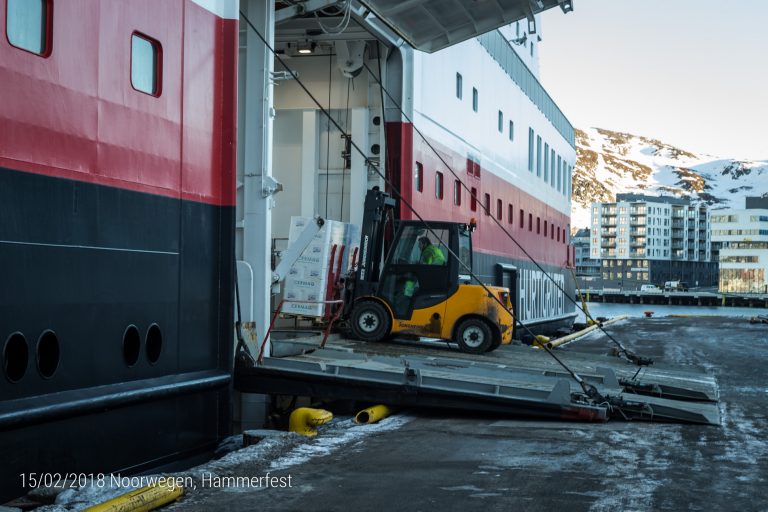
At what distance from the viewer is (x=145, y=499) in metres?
6.54

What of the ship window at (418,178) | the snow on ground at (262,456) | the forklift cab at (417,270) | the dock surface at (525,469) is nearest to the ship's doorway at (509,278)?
the ship window at (418,178)

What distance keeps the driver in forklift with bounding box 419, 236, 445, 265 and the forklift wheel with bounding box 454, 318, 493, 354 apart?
1144 millimetres

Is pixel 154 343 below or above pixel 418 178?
below

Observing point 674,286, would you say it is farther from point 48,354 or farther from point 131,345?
point 48,354

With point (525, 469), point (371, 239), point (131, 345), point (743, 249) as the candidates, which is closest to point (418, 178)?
point (371, 239)

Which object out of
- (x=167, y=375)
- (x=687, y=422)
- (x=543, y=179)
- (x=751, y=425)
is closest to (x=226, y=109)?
(x=167, y=375)

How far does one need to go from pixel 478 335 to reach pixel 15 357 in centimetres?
970

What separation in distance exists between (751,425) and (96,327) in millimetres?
7074

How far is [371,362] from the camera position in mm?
12781

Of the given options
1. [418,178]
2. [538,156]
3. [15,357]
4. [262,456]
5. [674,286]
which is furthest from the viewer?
[674,286]

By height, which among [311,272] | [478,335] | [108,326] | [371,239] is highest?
[371,239]

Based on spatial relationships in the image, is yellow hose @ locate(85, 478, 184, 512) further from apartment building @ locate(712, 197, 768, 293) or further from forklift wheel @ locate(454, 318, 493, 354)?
apartment building @ locate(712, 197, 768, 293)

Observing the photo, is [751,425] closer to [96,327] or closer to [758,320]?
[96,327]

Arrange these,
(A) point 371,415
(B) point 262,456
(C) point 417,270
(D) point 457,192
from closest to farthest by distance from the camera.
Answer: (B) point 262,456, (A) point 371,415, (C) point 417,270, (D) point 457,192
